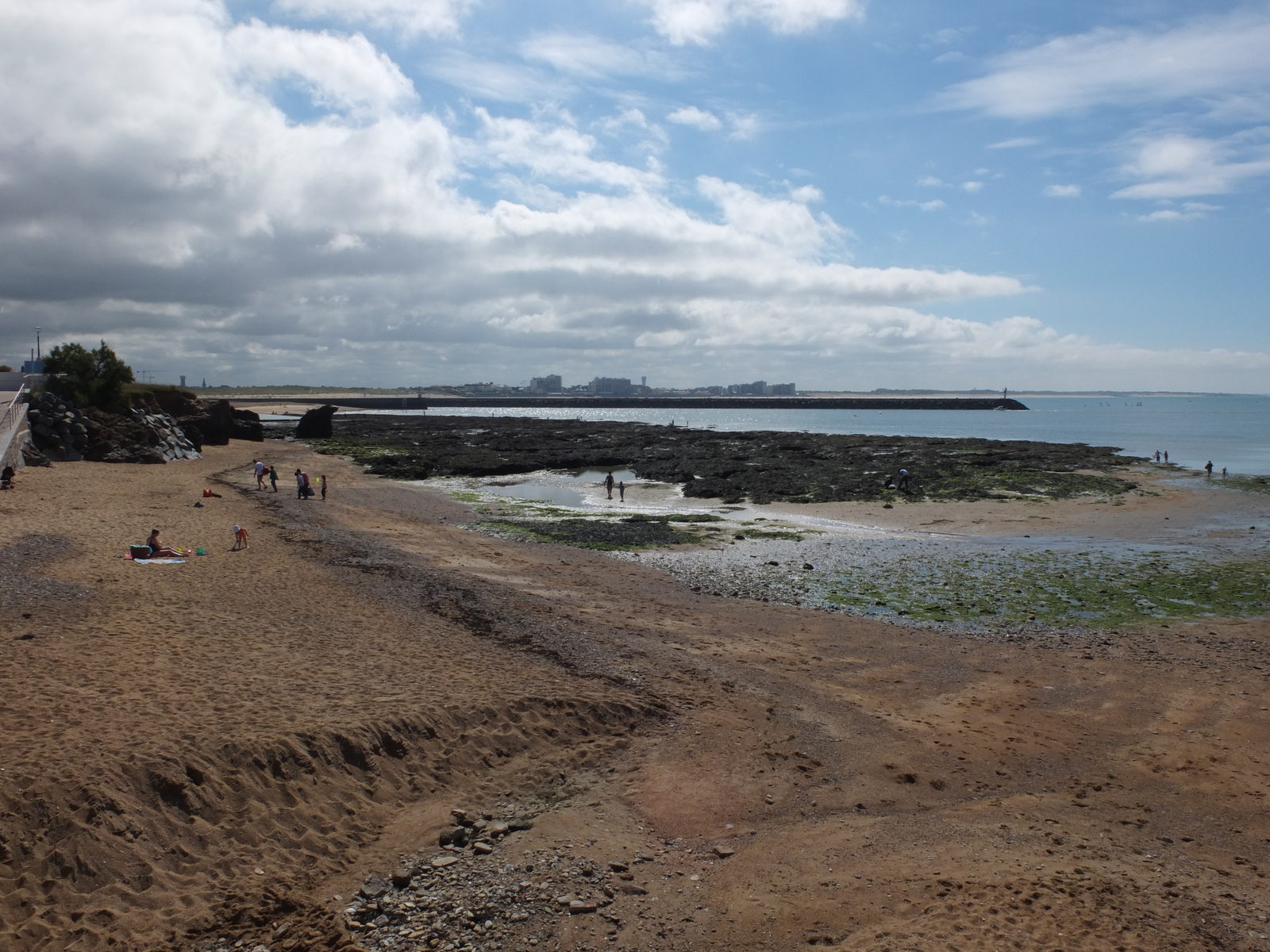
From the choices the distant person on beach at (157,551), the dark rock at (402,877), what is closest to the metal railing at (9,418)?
the distant person on beach at (157,551)

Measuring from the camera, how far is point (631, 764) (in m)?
10.3

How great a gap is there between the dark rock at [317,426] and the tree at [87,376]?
26862 millimetres

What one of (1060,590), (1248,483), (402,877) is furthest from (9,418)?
(1248,483)

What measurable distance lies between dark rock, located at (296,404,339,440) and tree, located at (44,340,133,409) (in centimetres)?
2686

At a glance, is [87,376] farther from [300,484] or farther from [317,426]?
[317,426]

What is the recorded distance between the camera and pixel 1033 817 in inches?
355

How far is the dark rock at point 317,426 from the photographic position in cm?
7238

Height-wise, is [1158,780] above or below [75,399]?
below

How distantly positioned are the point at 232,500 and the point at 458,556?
12240 mm

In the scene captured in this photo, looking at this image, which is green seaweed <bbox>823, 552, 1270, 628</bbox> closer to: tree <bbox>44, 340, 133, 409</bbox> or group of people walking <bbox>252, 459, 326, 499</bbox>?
group of people walking <bbox>252, 459, 326, 499</bbox>

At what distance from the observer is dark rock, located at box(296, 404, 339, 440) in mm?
72375

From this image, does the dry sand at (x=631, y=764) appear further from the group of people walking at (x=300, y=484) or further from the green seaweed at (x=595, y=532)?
the group of people walking at (x=300, y=484)

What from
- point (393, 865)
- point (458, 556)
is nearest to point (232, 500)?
point (458, 556)

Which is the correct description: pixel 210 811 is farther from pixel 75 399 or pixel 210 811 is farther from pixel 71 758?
pixel 75 399
